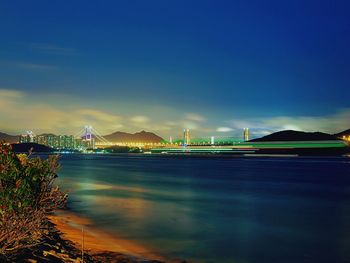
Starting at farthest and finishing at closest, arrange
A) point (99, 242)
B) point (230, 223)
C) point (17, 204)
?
point (230, 223) → point (99, 242) → point (17, 204)

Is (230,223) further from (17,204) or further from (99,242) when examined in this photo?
(17,204)

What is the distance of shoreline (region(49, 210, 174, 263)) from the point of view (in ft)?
36.7

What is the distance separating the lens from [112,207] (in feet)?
71.4

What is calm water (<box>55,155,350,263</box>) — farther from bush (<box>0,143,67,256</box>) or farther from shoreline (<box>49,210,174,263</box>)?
bush (<box>0,143,67,256</box>)

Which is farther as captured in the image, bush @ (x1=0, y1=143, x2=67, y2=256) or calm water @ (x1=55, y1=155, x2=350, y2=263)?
calm water @ (x1=55, y1=155, x2=350, y2=263)

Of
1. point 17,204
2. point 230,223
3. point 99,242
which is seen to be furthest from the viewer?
point 230,223

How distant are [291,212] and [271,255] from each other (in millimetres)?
9384

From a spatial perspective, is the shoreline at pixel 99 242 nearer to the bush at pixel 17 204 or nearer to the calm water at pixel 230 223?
the calm water at pixel 230 223

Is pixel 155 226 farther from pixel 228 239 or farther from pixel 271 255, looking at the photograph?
pixel 271 255

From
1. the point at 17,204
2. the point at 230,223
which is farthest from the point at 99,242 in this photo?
the point at 17,204

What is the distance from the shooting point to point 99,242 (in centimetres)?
1286

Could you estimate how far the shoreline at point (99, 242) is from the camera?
1118 cm

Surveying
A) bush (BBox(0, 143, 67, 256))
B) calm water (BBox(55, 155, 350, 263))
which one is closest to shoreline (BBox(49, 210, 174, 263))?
calm water (BBox(55, 155, 350, 263))

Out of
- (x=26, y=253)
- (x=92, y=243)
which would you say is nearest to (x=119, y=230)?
(x=92, y=243)
